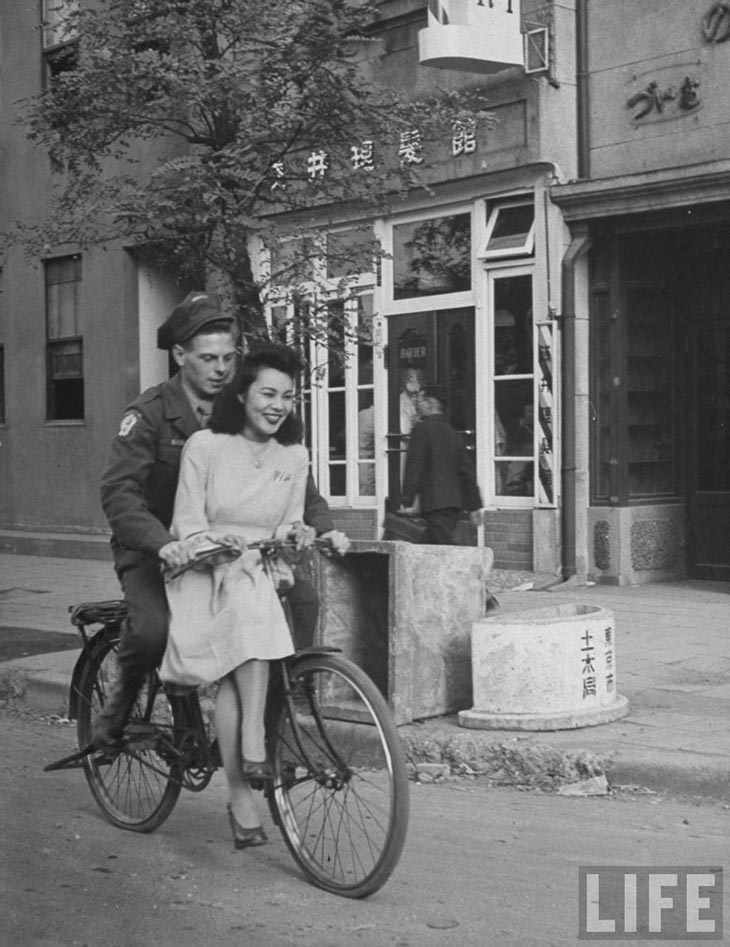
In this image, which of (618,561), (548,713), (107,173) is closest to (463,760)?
(548,713)

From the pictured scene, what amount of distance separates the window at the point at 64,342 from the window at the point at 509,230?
6.84m

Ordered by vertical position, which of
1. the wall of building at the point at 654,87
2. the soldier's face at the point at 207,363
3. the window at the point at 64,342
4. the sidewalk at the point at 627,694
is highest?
the wall of building at the point at 654,87

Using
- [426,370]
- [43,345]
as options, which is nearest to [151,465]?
[426,370]

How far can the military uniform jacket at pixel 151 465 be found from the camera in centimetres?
555

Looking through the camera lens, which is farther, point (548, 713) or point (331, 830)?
point (548, 713)

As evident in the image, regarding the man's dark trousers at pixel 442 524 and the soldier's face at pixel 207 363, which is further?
the man's dark trousers at pixel 442 524

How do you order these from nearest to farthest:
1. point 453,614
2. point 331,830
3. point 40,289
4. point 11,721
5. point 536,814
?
point 331,830, point 536,814, point 453,614, point 11,721, point 40,289

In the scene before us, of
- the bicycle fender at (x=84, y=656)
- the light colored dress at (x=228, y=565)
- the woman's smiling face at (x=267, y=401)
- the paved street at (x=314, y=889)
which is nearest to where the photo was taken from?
the paved street at (x=314, y=889)

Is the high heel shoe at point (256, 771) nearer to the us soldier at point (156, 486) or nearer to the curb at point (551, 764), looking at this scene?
the us soldier at point (156, 486)

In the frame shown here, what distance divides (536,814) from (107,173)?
535 inches

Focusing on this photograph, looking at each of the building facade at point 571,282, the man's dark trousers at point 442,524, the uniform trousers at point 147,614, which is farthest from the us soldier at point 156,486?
the building facade at point 571,282

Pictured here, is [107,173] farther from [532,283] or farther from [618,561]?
[618,561]

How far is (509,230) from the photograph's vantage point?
14.5 metres

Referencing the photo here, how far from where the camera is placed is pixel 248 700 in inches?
205
